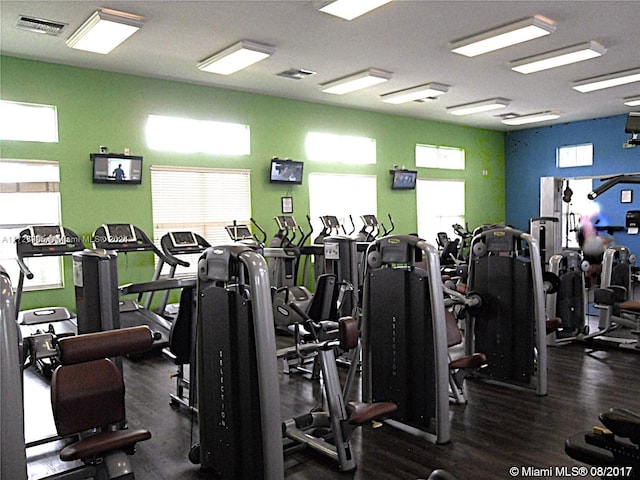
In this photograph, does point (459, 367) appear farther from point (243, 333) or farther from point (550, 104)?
point (550, 104)

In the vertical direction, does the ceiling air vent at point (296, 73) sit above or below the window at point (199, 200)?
above

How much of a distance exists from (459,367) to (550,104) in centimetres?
697

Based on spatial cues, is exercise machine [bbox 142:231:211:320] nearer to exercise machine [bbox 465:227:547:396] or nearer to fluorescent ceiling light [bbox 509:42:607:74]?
exercise machine [bbox 465:227:547:396]

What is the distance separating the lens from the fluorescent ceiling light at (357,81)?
22.3 ft

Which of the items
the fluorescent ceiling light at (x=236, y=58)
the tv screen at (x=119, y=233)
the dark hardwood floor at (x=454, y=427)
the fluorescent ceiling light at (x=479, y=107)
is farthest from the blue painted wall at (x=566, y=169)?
the tv screen at (x=119, y=233)

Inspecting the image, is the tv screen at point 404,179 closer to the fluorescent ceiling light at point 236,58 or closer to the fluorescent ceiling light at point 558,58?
the fluorescent ceiling light at point 558,58

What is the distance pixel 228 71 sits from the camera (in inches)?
255

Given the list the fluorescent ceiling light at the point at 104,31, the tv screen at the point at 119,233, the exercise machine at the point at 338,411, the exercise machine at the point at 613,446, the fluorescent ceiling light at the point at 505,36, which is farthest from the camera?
the tv screen at the point at 119,233

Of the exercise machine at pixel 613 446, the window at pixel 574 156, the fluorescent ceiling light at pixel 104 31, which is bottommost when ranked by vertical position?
the exercise machine at pixel 613 446

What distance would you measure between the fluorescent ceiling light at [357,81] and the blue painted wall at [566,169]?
589cm

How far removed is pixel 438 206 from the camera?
11.0 m

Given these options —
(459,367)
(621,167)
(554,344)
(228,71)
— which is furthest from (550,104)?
(459,367)

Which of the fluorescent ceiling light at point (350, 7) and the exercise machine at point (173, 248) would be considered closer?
the fluorescent ceiling light at point (350, 7)

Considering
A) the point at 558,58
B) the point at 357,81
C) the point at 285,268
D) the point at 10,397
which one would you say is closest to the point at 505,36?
the point at 558,58
